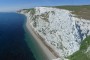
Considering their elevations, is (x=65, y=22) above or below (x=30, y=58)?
above

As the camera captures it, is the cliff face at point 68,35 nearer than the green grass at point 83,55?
No

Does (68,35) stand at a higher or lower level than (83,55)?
lower

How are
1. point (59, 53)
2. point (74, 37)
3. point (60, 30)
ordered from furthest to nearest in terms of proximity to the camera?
point (60, 30)
point (59, 53)
point (74, 37)

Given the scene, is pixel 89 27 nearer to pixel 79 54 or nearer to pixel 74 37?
pixel 74 37

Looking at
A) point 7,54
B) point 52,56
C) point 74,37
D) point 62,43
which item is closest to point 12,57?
point 7,54

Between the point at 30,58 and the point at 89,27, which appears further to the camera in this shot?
the point at 30,58

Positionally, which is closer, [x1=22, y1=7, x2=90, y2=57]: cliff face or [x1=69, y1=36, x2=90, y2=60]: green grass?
[x1=69, y1=36, x2=90, y2=60]: green grass

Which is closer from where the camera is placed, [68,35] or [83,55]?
[83,55]

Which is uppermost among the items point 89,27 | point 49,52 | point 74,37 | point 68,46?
point 89,27

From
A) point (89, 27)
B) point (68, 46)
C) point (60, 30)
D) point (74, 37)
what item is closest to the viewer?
point (89, 27)
